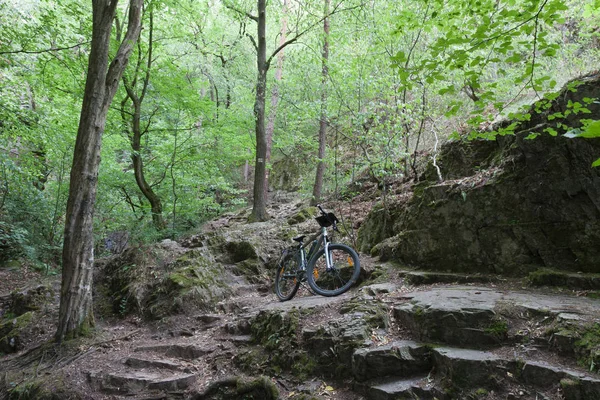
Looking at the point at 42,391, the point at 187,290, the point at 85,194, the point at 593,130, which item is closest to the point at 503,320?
the point at 593,130

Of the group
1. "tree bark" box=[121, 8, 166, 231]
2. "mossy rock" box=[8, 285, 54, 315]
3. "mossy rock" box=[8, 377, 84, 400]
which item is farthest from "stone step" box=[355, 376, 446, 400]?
"tree bark" box=[121, 8, 166, 231]

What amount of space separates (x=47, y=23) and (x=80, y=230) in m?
5.01

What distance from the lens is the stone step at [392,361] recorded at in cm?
338

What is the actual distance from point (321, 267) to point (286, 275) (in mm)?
736

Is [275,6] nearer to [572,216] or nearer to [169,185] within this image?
[169,185]

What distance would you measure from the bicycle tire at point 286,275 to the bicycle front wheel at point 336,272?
0.43 meters

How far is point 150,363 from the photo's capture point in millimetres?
4652

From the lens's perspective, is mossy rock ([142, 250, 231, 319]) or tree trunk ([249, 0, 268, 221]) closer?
mossy rock ([142, 250, 231, 319])

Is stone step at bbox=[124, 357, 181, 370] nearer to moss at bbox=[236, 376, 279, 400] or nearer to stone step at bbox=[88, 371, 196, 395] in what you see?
stone step at bbox=[88, 371, 196, 395]

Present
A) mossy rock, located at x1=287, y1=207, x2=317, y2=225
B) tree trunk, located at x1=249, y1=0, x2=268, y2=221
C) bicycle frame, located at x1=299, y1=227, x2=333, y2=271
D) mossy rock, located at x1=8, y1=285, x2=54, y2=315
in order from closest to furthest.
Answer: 1. bicycle frame, located at x1=299, y1=227, x2=333, y2=271
2. mossy rock, located at x1=8, y1=285, x2=54, y2=315
3. mossy rock, located at x1=287, y1=207, x2=317, y2=225
4. tree trunk, located at x1=249, y1=0, x2=268, y2=221

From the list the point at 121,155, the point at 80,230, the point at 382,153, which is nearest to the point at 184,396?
the point at 80,230

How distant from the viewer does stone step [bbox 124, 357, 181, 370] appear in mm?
4578

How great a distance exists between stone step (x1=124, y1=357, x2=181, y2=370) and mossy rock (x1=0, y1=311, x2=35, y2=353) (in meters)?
2.29

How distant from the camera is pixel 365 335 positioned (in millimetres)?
3852
